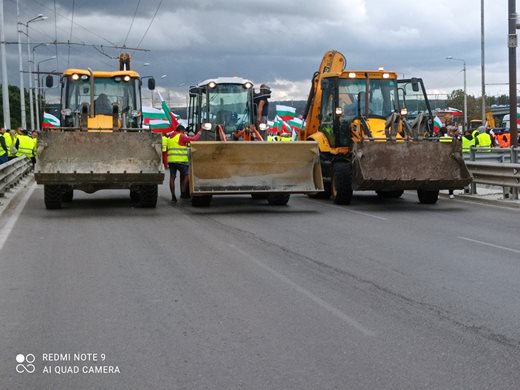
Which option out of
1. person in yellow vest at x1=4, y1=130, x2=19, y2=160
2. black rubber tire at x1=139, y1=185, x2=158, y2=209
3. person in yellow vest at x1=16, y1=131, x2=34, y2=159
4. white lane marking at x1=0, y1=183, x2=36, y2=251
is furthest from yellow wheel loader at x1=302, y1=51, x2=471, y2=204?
person in yellow vest at x1=16, y1=131, x2=34, y2=159

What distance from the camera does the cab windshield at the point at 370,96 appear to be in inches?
737

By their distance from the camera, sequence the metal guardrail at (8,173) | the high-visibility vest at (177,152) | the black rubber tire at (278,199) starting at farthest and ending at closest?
the metal guardrail at (8,173)
the high-visibility vest at (177,152)
the black rubber tire at (278,199)

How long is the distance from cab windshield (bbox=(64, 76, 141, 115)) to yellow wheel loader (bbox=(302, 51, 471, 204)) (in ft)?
15.3

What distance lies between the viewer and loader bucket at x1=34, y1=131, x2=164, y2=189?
15.9 metres

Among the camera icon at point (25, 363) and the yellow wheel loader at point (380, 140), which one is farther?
→ the yellow wheel loader at point (380, 140)

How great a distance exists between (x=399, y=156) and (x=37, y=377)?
41.5 feet

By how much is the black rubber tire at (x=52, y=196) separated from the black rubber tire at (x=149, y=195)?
1712 millimetres

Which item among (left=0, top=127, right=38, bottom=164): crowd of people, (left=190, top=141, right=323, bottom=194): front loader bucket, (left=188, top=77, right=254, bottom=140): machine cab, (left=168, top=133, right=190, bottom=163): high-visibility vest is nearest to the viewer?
(left=190, top=141, right=323, bottom=194): front loader bucket

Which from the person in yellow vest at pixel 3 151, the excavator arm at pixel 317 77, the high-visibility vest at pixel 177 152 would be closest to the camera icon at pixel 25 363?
the high-visibility vest at pixel 177 152

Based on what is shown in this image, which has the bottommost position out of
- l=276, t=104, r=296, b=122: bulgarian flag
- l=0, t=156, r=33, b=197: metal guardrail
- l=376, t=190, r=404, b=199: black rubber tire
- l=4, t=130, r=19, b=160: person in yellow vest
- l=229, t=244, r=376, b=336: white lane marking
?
l=229, t=244, r=376, b=336: white lane marking

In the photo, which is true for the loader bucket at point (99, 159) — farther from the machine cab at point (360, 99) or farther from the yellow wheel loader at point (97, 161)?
the machine cab at point (360, 99)

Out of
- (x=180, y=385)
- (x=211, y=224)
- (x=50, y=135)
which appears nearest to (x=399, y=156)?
(x=211, y=224)

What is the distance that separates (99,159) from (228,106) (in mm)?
4277

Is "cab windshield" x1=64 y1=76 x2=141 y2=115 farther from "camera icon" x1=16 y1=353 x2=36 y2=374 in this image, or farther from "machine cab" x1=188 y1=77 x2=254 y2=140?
"camera icon" x1=16 y1=353 x2=36 y2=374
